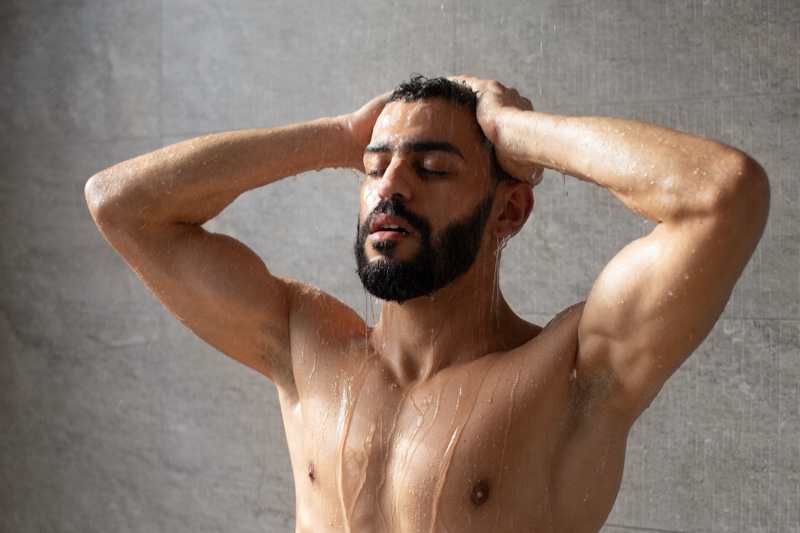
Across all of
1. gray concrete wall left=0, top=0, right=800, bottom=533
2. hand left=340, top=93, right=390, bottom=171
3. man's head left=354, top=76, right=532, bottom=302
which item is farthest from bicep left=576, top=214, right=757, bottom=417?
gray concrete wall left=0, top=0, right=800, bottom=533

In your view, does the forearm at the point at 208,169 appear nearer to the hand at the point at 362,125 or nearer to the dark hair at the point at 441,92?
the hand at the point at 362,125

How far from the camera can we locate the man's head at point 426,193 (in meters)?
1.32

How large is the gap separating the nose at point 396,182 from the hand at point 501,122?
126 mm

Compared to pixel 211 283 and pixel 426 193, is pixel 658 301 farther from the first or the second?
pixel 211 283

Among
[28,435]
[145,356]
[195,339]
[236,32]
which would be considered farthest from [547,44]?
[28,435]

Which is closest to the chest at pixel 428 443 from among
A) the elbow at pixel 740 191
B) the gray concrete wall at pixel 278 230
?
the elbow at pixel 740 191

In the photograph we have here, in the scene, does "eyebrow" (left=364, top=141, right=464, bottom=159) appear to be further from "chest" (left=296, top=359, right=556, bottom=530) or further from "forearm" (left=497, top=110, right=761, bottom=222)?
"chest" (left=296, top=359, right=556, bottom=530)

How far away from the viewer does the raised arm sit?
1117 millimetres

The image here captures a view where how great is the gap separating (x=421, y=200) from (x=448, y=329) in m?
0.20

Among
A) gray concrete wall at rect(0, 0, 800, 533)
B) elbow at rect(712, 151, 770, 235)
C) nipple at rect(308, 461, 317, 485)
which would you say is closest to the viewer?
elbow at rect(712, 151, 770, 235)

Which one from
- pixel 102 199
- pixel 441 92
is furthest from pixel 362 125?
pixel 102 199

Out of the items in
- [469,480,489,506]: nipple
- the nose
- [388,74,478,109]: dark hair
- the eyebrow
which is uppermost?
[388,74,478,109]: dark hair

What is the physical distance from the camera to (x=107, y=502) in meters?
2.70

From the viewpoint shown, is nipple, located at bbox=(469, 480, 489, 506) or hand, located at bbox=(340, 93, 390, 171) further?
hand, located at bbox=(340, 93, 390, 171)
